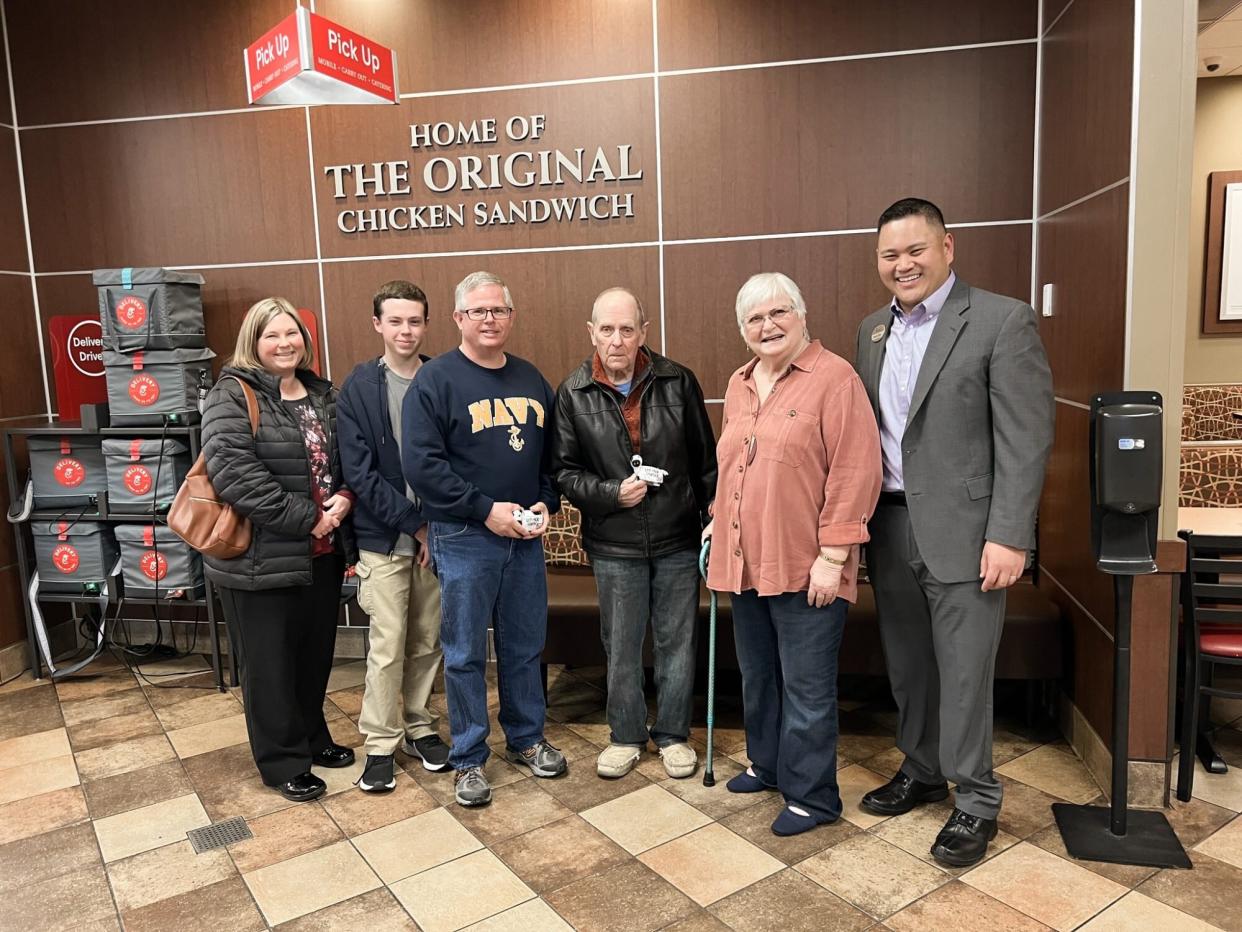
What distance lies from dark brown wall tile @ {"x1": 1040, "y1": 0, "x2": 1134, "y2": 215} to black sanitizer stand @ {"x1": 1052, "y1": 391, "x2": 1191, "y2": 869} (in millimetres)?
878

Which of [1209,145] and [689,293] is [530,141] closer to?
[689,293]

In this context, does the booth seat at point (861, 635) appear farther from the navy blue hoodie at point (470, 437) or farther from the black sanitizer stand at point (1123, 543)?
the navy blue hoodie at point (470, 437)

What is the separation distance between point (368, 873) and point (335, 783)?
69 cm

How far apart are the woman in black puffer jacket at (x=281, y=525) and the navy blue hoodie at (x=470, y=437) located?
38 cm

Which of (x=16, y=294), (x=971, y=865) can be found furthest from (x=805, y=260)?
(x=16, y=294)

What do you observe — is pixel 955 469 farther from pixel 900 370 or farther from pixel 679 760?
pixel 679 760

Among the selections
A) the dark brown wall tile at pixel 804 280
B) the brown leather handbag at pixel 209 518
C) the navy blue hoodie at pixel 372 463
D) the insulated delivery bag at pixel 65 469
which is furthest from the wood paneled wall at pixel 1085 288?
the insulated delivery bag at pixel 65 469

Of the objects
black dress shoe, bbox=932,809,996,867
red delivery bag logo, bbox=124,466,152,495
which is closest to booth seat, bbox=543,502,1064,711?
black dress shoe, bbox=932,809,996,867

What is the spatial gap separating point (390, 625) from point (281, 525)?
55 cm

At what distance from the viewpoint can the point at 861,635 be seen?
143 inches

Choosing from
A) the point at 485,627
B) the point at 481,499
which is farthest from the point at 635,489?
the point at 485,627

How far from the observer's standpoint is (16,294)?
4844 millimetres

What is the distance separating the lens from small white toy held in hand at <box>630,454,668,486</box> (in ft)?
10.2

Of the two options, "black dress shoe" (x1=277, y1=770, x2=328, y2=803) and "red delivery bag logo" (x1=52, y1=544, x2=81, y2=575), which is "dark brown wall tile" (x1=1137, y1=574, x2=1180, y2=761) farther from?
"red delivery bag logo" (x1=52, y1=544, x2=81, y2=575)
